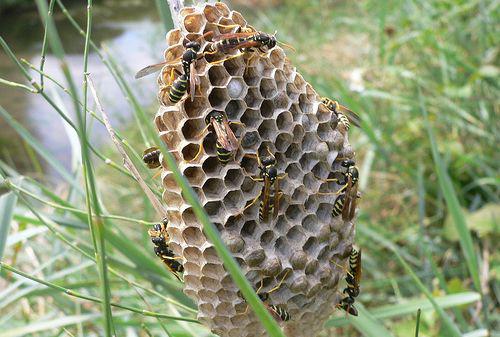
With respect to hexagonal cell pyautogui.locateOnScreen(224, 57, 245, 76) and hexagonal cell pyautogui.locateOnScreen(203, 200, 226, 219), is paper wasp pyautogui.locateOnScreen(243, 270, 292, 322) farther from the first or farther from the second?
hexagonal cell pyautogui.locateOnScreen(224, 57, 245, 76)

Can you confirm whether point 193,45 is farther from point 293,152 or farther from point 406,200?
point 406,200

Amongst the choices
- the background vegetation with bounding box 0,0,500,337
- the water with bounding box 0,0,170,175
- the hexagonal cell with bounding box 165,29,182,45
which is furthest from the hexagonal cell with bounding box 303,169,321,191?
the water with bounding box 0,0,170,175

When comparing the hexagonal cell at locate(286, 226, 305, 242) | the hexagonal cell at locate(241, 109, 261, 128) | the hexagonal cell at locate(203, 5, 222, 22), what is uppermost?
the hexagonal cell at locate(203, 5, 222, 22)

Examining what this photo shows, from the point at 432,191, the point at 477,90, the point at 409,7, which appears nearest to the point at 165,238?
the point at 432,191

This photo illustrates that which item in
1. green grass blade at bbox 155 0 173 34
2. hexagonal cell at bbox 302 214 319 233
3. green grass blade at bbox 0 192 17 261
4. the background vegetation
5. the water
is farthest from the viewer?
the water

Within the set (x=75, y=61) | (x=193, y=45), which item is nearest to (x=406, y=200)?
(x=193, y=45)

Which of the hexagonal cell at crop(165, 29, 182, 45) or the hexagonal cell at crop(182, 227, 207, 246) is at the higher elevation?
the hexagonal cell at crop(165, 29, 182, 45)

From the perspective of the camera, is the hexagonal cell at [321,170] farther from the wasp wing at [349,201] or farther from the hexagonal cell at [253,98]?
the hexagonal cell at [253,98]
